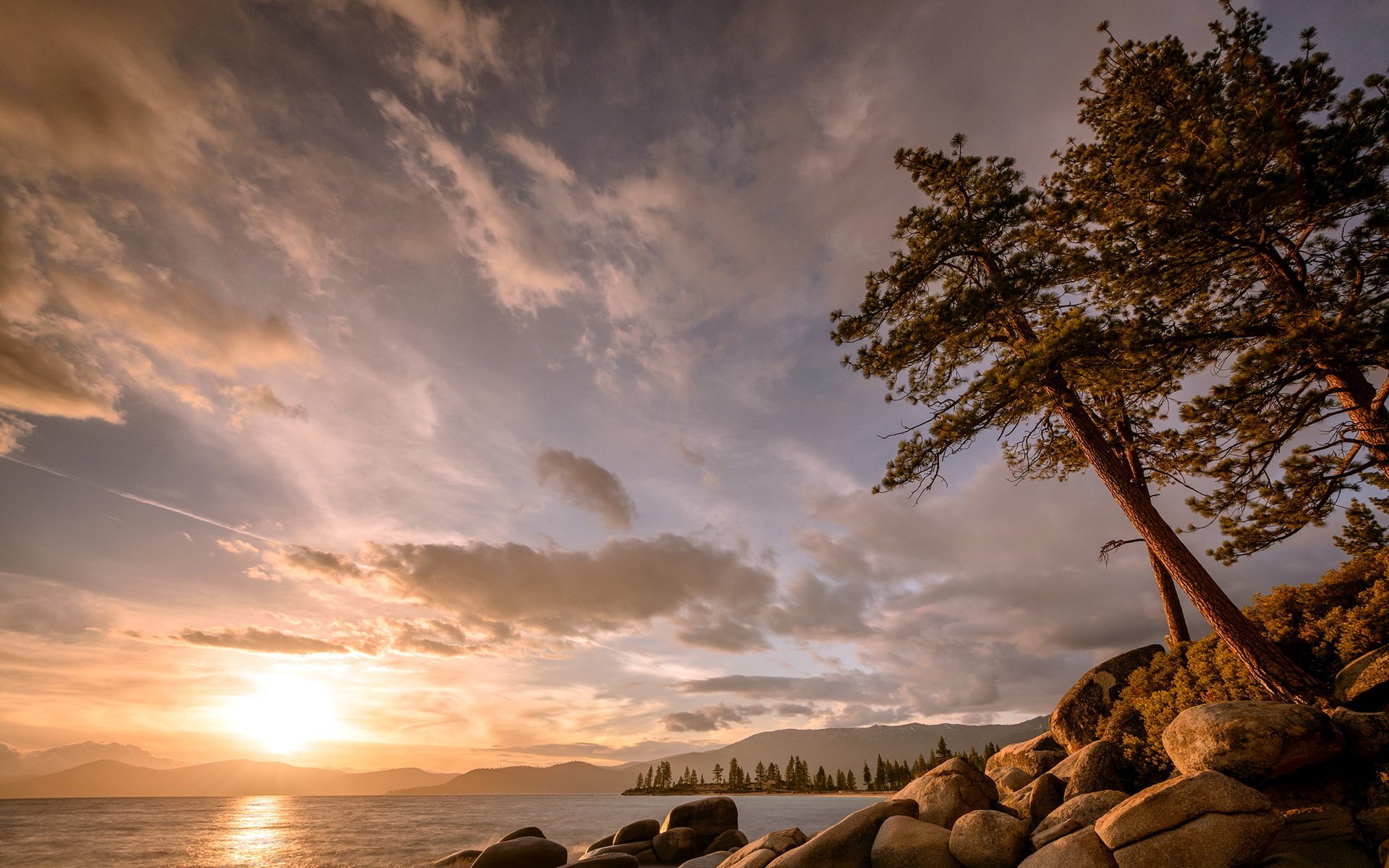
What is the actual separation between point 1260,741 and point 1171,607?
1078 cm

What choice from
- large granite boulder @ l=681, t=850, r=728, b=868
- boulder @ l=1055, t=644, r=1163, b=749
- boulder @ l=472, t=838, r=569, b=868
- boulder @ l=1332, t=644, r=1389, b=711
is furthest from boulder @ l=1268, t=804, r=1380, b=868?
boulder @ l=472, t=838, r=569, b=868

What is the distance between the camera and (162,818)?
64625 mm

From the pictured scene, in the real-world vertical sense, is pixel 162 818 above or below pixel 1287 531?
below

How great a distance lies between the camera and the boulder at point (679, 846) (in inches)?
825

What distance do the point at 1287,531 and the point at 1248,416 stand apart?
4.05 m

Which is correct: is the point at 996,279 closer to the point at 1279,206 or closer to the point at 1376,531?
the point at 1279,206

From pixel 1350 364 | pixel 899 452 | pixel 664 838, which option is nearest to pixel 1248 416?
pixel 1350 364

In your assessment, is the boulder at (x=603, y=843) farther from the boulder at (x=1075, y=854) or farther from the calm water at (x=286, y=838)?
the boulder at (x=1075, y=854)

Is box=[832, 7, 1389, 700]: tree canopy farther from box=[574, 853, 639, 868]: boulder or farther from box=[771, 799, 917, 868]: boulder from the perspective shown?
box=[574, 853, 639, 868]: boulder

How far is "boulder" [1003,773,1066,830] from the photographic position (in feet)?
39.3

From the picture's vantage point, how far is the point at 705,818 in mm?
22016

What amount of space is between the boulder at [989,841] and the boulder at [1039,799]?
1920 millimetres

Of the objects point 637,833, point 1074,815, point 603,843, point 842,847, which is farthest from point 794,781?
point 1074,815

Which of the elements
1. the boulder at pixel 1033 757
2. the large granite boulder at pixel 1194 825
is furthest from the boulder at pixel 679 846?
the large granite boulder at pixel 1194 825
